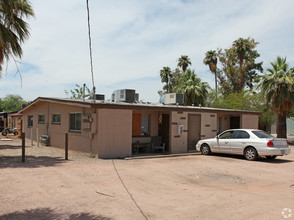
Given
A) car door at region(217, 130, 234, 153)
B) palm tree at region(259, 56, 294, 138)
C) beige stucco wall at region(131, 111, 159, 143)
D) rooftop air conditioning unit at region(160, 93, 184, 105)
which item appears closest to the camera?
car door at region(217, 130, 234, 153)

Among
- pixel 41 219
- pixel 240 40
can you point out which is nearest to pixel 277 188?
pixel 41 219

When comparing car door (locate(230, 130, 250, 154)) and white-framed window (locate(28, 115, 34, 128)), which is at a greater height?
white-framed window (locate(28, 115, 34, 128))

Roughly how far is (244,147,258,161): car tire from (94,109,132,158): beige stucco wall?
5.38 m

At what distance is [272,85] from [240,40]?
1720cm

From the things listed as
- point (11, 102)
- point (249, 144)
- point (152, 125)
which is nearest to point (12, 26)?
point (152, 125)

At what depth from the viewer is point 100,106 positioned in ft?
41.4

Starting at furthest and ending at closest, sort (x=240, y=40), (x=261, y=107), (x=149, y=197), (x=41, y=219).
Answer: (x=240, y=40) < (x=261, y=107) < (x=149, y=197) < (x=41, y=219)

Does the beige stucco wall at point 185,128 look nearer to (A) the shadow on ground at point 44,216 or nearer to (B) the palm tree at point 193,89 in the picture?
(A) the shadow on ground at point 44,216

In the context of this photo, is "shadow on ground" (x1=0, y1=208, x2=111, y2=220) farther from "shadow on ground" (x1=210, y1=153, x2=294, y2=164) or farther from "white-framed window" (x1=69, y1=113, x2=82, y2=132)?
"shadow on ground" (x1=210, y1=153, x2=294, y2=164)

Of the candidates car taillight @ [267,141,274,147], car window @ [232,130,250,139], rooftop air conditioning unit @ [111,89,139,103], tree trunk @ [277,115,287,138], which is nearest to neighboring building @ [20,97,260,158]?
rooftop air conditioning unit @ [111,89,139,103]

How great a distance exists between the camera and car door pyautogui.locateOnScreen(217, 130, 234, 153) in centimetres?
1390

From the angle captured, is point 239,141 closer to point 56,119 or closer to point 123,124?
point 123,124

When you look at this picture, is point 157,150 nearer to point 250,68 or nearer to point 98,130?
point 98,130

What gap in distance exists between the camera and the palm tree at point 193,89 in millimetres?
32688
